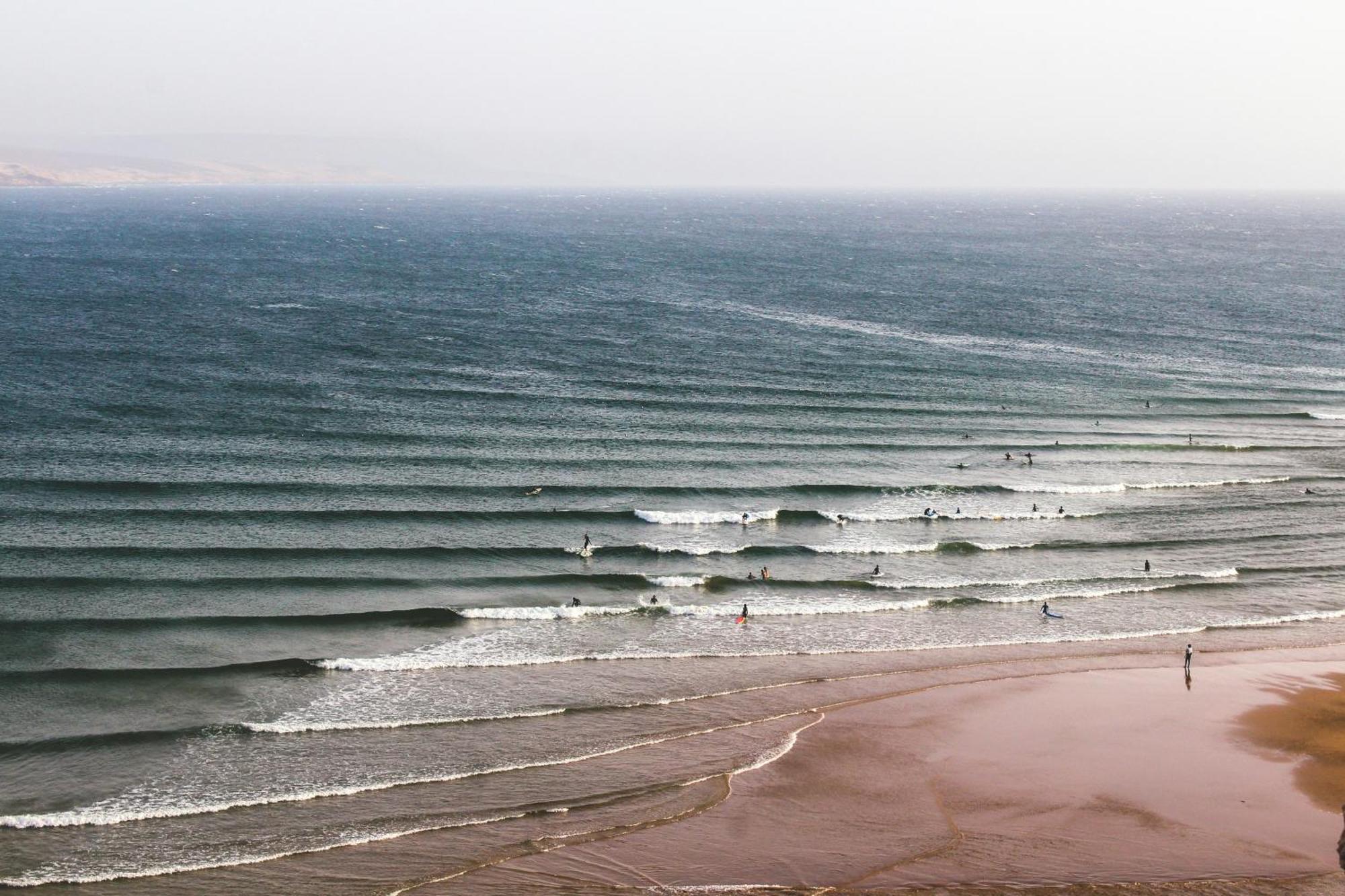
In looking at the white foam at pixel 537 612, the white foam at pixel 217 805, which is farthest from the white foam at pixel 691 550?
the white foam at pixel 217 805

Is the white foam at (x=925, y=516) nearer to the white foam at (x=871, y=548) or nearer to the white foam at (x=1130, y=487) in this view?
the white foam at (x=871, y=548)

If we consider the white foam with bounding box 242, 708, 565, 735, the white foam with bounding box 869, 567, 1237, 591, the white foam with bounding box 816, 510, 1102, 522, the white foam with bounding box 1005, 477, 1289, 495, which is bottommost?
the white foam with bounding box 242, 708, 565, 735

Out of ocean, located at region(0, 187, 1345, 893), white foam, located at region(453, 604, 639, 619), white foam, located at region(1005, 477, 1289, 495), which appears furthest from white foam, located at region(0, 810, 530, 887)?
white foam, located at region(1005, 477, 1289, 495)

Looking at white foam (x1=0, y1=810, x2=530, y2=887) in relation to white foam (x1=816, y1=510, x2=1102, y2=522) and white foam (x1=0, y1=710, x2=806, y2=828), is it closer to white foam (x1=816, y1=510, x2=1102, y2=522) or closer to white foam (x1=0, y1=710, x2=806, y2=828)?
white foam (x1=0, y1=710, x2=806, y2=828)

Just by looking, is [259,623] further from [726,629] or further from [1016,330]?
[1016,330]

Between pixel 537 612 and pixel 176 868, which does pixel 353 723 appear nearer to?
pixel 176 868

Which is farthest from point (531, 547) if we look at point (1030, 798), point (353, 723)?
point (1030, 798)
